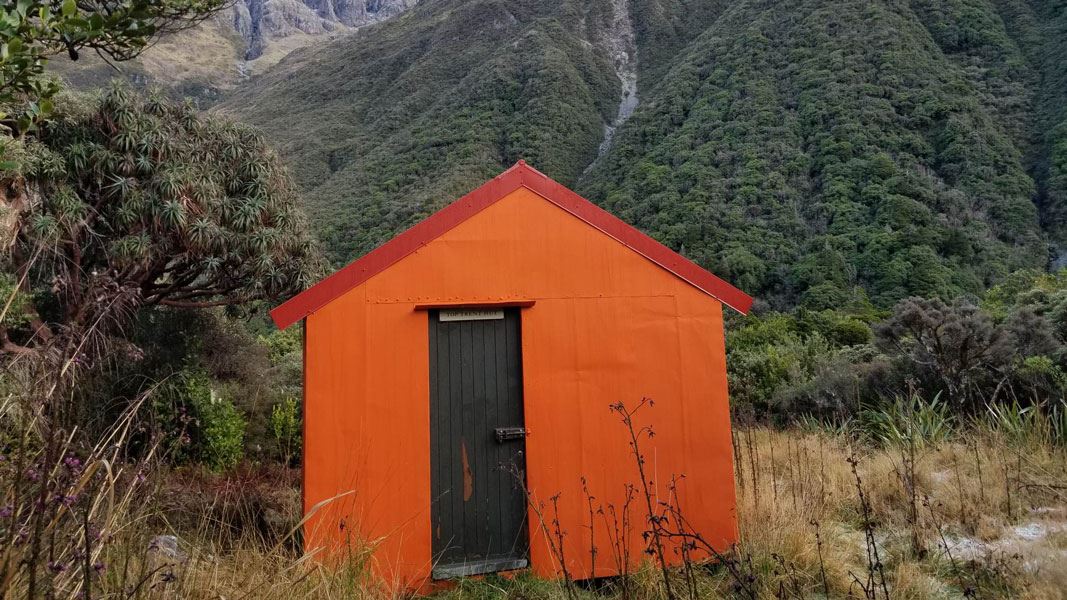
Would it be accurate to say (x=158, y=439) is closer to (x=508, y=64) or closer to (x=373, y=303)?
(x=373, y=303)

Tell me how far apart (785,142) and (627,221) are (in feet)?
30.8

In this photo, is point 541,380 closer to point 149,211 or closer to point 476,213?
point 476,213

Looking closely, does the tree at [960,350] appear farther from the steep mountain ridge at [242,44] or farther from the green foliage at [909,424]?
the steep mountain ridge at [242,44]

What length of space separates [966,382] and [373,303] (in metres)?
9.04

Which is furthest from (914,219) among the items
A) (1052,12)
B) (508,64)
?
(508,64)

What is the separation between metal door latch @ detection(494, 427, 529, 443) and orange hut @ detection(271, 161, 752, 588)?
1 centimetres

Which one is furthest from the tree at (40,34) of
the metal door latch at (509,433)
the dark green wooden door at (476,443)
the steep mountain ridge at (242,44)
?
the steep mountain ridge at (242,44)

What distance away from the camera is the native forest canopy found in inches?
107

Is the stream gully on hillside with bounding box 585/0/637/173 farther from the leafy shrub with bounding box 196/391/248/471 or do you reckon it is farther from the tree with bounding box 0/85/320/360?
the leafy shrub with bounding box 196/391/248/471

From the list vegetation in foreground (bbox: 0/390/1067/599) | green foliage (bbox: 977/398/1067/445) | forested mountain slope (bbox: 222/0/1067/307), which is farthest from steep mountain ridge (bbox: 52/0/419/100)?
green foliage (bbox: 977/398/1067/445)

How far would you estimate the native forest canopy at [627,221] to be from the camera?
271 cm

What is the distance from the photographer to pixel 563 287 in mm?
5309

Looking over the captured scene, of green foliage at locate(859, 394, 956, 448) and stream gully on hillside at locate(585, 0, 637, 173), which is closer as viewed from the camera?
green foliage at locate(859, 394, 956, 448)

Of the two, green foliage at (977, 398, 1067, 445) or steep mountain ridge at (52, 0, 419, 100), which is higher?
→ steep mountain ridge at (52, 0, 419, 100)
